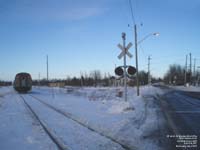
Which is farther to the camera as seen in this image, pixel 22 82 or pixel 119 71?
pixel 22 82

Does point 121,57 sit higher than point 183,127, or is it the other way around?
point 121,57

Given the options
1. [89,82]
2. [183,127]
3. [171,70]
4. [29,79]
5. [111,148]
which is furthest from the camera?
[171,70]

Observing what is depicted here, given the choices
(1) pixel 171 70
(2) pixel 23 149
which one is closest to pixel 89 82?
(1) pixel 171 70

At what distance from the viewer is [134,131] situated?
885 cm

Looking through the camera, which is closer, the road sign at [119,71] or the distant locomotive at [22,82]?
the road sign at [119,71]

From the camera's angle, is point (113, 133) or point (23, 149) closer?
point (23, 149)

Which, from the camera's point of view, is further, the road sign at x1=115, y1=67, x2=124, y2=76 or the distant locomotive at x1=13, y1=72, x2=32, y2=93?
the distant locomotive at x1=13, y1=72, x2=32, y2=93

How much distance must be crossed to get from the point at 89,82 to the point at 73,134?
134631mm

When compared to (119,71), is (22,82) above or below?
below

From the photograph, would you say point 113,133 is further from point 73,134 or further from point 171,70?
point 171,70

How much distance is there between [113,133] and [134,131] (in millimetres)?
767

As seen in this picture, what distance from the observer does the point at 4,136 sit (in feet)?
28.1

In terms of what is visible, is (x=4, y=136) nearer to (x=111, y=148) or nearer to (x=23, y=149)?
(x=23, y=149)

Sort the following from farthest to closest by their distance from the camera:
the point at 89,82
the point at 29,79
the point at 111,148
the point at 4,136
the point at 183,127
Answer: the point at 89,82, the point at 29,79, the point at 183,127, the point at 4,136, the point at 111,148
